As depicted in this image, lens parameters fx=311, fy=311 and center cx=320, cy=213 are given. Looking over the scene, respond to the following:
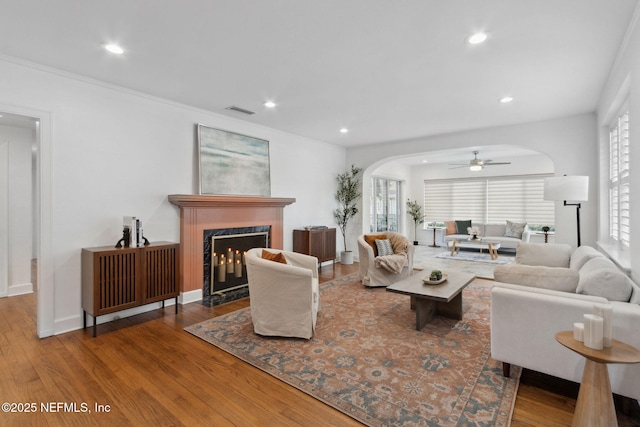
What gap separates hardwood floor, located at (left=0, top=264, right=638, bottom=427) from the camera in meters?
1.92

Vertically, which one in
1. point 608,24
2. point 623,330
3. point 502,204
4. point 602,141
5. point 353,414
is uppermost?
point 608,24

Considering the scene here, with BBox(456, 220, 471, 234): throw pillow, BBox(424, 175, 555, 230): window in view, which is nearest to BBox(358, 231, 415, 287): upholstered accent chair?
BBox(456, 220, 471, 234): throw pillow

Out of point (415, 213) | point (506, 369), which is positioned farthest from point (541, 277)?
point (415, 213)

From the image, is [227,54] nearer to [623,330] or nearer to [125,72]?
→ [125,72]

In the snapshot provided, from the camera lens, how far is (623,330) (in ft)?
5.97

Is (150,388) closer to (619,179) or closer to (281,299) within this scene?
(281,299)

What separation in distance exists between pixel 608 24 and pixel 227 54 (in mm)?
3060

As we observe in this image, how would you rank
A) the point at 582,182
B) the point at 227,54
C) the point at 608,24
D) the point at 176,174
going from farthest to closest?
the point at 176,174, the point at 582,182, the point at 227,54, the point at 608,24

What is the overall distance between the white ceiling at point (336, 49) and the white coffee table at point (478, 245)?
4.20 meters

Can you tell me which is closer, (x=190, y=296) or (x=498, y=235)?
(x=190, y=296)

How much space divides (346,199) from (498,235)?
490 centimetres

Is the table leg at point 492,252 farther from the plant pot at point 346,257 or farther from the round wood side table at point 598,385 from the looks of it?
the round wood side table at point 598,385

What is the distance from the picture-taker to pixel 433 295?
Answer: 10.1ft

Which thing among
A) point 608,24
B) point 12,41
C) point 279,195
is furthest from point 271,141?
point 608,24
